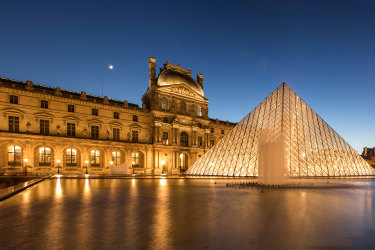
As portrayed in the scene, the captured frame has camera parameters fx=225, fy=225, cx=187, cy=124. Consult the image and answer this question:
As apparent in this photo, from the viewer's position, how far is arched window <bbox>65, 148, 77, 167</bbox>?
97.8ft

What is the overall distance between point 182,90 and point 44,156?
A: 22.2 m

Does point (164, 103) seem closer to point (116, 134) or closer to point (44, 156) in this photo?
point (116, 134)

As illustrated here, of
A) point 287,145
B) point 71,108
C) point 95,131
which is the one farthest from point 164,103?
point 287,145

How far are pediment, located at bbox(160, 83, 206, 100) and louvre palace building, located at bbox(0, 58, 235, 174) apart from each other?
1.3 inches

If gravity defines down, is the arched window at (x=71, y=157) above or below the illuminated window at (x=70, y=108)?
below

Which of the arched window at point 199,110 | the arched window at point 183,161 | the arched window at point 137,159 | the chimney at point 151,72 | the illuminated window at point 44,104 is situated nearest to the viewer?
the illuminated window at point 44,104

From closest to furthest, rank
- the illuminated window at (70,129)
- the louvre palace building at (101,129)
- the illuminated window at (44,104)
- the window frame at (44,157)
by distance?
the louvre palace building at (101,129)
the window frame at (44,157)
the illuminated window at (44,104)
the illuminated window at (70,129)

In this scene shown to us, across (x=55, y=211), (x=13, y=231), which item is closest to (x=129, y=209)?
(x=55, y=211)

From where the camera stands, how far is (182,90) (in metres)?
38.5

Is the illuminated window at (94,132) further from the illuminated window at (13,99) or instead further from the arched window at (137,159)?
the illuminated window at (13,99)

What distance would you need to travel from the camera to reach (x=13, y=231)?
13.5 feet

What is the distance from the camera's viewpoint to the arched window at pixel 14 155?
26000 millimetres

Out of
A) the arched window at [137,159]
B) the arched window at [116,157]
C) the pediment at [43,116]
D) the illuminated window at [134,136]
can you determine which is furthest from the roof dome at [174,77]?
the pediment at [43,116]

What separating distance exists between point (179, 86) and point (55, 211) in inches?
1318
